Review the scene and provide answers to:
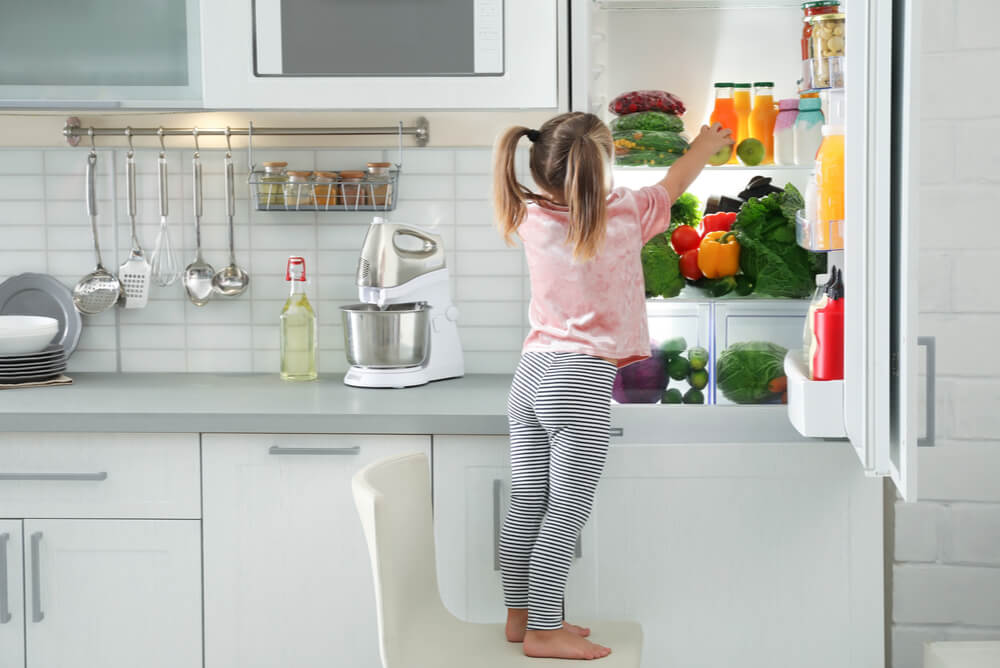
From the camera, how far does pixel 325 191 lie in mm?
2441

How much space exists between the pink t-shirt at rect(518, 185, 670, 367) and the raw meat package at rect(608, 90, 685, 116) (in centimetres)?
27

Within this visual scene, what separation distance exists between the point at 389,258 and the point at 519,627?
0.89 m

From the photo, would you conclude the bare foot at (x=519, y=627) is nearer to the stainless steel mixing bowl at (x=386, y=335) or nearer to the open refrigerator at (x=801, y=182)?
the open refrigerator at (x=801, y=182)

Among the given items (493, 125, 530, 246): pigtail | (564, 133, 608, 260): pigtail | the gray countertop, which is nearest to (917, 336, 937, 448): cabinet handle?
the gray countertop

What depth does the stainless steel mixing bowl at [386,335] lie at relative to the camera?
2277 millimetres

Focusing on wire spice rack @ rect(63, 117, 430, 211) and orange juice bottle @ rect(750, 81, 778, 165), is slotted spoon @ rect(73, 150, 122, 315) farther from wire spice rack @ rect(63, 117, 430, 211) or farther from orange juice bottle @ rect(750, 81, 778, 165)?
orange juice bottle @ rect(750, 81, 778, 165)

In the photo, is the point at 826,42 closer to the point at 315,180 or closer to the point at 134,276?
the point at 315,180

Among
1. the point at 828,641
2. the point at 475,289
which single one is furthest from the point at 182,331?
the point at 828,641

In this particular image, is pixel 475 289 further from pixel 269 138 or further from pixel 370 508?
pixel 370 508

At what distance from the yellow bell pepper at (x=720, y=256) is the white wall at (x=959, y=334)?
384 mm

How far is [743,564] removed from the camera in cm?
198

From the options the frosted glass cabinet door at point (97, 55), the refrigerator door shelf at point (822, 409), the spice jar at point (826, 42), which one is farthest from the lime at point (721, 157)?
the frosted glass cabinet door at point (97, 55)

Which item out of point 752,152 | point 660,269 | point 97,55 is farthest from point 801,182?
point 97,55

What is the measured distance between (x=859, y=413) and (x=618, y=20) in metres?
1.12
